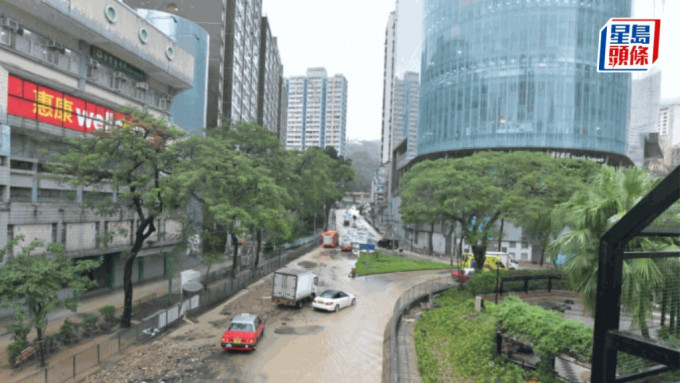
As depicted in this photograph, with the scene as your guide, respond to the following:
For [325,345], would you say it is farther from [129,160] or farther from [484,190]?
[484,190]

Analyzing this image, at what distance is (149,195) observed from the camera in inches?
698

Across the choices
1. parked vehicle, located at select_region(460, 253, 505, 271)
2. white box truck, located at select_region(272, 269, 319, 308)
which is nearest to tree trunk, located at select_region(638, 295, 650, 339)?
white box truck, located at select_region(272, 269, 319, 308)

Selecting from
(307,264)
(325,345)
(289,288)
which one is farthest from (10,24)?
(307,264)

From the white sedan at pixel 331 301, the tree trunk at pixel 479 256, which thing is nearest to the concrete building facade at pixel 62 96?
the white sedan at pixel 331 301

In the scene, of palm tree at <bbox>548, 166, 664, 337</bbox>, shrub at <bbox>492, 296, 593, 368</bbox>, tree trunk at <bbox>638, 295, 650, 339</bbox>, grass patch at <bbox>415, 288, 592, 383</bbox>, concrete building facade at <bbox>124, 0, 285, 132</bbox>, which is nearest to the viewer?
tree trunk at <bbox>638, 295, 650, 339</bbox>

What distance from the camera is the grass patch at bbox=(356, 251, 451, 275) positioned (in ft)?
130

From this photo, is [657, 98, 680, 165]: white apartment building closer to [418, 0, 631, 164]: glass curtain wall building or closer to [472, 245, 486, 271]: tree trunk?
[472, 245, 486, 271]: tree trunk

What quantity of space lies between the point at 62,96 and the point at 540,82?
191 ft

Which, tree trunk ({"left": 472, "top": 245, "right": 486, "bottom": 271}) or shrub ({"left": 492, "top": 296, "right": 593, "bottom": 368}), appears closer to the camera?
shrub ({"left": 492, "top": 296, "right": 593, "bottom": 368})

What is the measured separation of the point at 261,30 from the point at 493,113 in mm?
48373

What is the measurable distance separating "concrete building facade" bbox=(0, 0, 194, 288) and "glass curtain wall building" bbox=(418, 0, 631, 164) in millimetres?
48325

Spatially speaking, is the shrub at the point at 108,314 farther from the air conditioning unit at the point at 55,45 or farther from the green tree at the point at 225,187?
A: the air conditioning unit at the point at 55,45

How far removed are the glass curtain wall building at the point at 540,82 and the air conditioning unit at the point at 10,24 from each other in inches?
2239

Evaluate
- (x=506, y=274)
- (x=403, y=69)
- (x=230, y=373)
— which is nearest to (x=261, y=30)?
(x=403, y=69)
